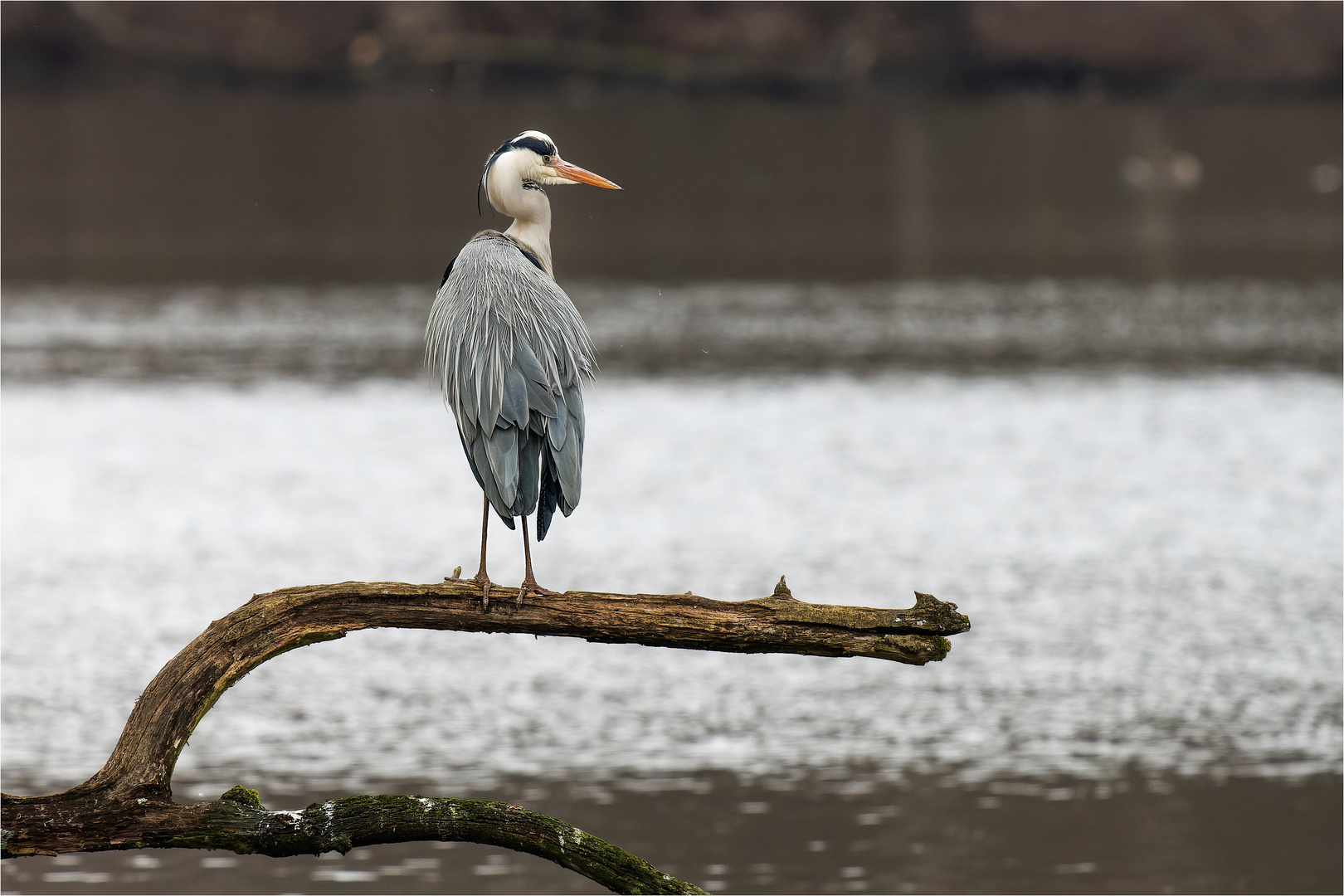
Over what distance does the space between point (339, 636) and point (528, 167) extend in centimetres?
164

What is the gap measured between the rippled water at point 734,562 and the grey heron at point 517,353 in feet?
19.5

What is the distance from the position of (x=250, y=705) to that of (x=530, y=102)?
58.3 m

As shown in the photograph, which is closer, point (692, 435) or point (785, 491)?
point (785, 491)

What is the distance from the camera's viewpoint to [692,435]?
72.5 ft

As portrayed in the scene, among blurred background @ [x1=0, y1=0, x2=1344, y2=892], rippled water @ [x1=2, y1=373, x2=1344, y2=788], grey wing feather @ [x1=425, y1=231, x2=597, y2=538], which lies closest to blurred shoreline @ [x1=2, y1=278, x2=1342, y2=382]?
blurred background @ [x1=0, y1=0, x2=1344, y2=892]

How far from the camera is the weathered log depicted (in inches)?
196

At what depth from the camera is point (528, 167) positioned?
5.68 m

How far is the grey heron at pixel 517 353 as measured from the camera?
18.1ft

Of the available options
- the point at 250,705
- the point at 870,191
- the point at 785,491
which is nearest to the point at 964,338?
the point at 785,491

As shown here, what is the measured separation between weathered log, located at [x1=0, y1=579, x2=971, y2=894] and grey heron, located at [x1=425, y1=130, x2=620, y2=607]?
0.40 m

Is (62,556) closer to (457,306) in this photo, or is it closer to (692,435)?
(692,435)

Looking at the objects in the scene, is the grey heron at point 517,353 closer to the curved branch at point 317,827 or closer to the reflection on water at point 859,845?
the curved branch at point 317,827

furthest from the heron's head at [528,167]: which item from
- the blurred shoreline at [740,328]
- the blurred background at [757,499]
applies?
the blurred shoreline at [740,328]

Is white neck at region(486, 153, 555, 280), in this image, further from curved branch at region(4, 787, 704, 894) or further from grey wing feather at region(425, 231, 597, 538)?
curved branch at region(4, 787, 704, 894)
